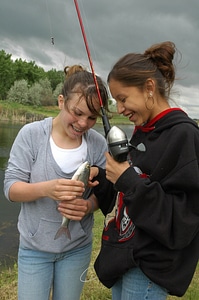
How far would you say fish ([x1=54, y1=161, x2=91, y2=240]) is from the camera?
234cm

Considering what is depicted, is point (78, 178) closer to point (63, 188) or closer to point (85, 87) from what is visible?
point (63, 188)

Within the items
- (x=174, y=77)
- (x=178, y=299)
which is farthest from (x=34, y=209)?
(x=178, y=299)

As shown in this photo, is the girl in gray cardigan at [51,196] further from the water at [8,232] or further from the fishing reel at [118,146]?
the water at [8,232]

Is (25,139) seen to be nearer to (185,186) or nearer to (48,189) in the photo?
(48,189)

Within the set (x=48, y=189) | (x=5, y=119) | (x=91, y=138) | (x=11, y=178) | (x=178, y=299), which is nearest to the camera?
(x=48, y=189)

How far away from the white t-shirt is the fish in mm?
185

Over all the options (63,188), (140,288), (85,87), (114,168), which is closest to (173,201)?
(114,168)

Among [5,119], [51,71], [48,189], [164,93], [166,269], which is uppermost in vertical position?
[51,71]

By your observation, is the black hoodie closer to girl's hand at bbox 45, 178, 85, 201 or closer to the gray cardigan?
girl's hand at bbox 45, 178, 85, 201

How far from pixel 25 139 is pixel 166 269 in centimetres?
135

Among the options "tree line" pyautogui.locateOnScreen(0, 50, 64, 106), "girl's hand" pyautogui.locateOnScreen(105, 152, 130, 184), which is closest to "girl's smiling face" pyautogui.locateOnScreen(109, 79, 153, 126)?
"girl's hand" pyautogui.locateOnScreen(105, 152, 130, 184)

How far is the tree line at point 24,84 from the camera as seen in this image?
53500mm

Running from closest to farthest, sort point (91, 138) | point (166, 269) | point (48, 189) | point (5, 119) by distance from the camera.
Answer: point (166, 269) → point (48, 189) → point (91, 138) → point (5, 119)

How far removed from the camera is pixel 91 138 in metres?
2.76
